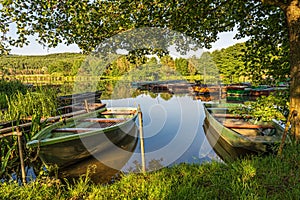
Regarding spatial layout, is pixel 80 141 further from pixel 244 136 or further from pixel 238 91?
pixel 238 91

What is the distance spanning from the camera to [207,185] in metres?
3.46

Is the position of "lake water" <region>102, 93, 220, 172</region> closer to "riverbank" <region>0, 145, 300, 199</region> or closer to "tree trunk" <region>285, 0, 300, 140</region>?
"riverbank" <region>0, 145, 300, 199</region>

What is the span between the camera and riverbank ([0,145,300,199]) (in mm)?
3072

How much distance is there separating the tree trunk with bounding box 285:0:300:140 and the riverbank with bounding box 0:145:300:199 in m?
0.71

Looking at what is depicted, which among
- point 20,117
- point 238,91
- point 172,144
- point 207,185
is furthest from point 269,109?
point 238,91

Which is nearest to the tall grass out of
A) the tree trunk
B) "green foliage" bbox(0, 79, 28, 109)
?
"green foliage" bbox(0, 79, 28, 109)

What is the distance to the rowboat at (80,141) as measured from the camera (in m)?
5.96

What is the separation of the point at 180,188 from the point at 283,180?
1451 mm

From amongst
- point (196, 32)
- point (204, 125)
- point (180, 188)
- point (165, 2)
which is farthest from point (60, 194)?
point (204, 125)

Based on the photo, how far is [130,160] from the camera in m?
7.86

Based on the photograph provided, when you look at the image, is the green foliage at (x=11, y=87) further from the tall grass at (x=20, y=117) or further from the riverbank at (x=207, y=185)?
the riverbank at (x=207, y=185)

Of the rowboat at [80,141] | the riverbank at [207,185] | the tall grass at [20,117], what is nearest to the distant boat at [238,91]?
the rowboat at [80,141]

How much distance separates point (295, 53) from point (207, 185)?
2875 millimetres

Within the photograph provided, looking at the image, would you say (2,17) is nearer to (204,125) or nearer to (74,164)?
(74,164)
